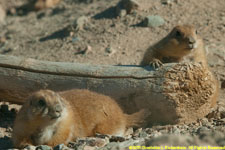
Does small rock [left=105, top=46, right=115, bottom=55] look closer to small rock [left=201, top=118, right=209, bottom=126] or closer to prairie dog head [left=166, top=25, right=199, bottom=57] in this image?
prairie dog head [left=166, top=25, right=199, bottom=57]

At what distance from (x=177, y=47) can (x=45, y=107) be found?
2.98 metres

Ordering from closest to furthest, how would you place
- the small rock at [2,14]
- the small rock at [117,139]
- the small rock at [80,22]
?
1. the small rock at [117,139]
2. the small rock at [80,22]
3. the small rock at [2,14]

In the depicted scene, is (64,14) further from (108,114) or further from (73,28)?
(108,114)

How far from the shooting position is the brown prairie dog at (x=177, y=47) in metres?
7.42

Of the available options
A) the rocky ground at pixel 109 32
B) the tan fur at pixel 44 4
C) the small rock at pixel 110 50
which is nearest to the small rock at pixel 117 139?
the rocky ground at pixel 109 32

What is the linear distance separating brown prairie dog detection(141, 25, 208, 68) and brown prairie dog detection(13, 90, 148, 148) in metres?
1.42

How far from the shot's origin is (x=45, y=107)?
5602mm

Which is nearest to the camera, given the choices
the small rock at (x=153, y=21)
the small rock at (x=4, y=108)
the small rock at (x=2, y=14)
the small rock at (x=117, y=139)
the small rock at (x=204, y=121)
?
the small rock at (x=117, y=139)

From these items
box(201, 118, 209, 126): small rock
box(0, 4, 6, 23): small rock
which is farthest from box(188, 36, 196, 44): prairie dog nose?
box(0, 4, 6, 23): small rock

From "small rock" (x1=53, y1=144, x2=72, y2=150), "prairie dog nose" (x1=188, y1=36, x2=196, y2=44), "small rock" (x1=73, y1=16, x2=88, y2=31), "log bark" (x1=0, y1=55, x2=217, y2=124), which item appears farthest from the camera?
"small rock" (x1=73, y1=16, x2=88, y2=31)

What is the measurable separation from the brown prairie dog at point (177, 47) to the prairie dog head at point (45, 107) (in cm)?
231

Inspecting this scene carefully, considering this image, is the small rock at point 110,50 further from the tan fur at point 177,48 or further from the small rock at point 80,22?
the tan fur at point 177,48

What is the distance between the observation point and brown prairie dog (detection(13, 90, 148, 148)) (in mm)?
5652

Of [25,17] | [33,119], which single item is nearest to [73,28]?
[25,17]
